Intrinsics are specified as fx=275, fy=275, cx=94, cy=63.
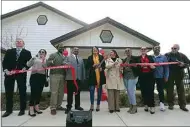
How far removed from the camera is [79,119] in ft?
19.6

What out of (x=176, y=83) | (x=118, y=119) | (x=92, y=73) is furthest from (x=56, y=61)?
(x=176, y=83)

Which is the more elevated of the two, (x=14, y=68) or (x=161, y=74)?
(x=14, y=68)

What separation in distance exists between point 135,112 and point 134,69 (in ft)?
4.24

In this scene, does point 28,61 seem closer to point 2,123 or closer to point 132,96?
point 2,123

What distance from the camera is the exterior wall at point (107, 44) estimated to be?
13.6 metres

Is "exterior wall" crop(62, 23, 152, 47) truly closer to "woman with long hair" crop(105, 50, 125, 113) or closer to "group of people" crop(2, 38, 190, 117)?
"group of people" crop(2, 38, 190, 117)

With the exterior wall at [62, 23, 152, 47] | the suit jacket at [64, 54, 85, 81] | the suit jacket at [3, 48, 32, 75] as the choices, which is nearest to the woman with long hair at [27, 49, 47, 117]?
the suit jacket at [3, 48, 32, 75]

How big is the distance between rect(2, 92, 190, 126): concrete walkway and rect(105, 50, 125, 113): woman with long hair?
0.32 meters

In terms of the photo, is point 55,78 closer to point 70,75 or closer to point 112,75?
point 70,75

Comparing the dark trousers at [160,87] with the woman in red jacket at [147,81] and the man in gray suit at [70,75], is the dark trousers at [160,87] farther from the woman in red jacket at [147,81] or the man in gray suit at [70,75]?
the man in gray suit at [70,75]

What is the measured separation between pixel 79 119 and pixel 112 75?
2.71 metres

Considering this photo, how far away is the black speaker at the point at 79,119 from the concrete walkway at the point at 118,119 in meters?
0.78

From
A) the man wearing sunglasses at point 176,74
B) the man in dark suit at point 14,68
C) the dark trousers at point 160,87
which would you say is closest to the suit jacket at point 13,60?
the man in dark suit at point 14,68

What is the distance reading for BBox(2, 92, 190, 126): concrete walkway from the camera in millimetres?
6855
